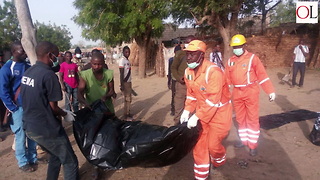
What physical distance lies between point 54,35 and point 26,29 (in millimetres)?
39008

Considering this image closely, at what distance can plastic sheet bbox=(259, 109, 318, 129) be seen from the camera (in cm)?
531

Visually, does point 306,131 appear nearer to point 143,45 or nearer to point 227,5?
point 227,5

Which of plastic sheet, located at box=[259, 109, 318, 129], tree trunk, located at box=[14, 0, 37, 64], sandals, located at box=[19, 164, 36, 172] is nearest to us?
sandals, located at box=[19, 164, 36, 172]

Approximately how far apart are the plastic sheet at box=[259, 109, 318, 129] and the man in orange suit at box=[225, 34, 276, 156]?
1.52m

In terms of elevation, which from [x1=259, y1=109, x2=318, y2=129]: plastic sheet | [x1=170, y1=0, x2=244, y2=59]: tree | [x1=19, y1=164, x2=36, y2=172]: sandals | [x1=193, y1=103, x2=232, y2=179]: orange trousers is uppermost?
[x1=170, y1=0, x2=244, y2=59]: tree

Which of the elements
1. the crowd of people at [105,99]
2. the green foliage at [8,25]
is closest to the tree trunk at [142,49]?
the crowd of people at [105,99]

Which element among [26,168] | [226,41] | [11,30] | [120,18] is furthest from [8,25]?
[26,168]

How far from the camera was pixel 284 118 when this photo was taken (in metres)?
5.66

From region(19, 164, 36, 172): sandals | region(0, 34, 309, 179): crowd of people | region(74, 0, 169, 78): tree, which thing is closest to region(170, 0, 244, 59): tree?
region(74, 0, 169, 78): tree

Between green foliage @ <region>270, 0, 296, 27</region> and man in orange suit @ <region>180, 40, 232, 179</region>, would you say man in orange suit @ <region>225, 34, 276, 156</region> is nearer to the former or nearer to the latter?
man in orange suit @ <region>180, 40, 232, 179</region>

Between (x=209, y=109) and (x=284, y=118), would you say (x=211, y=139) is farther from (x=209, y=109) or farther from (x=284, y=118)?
(x=284, y=118)

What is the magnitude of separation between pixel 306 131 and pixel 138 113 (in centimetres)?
410

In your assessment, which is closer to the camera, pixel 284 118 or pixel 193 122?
pixel 193 122

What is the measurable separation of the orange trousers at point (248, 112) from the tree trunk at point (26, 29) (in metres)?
3.29
